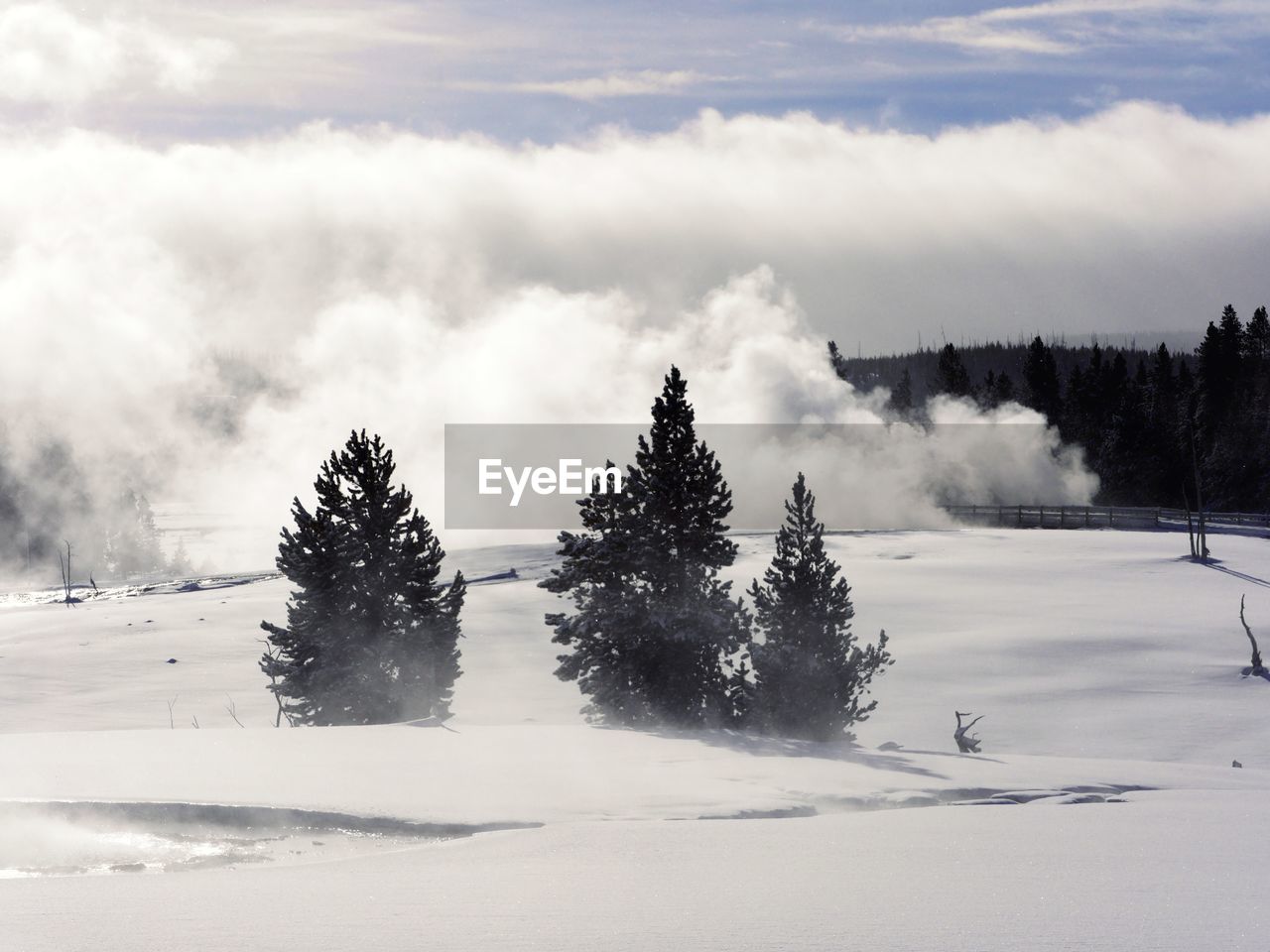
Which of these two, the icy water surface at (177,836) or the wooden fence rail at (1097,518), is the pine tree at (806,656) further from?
the wooden fence rail at (1097,518)

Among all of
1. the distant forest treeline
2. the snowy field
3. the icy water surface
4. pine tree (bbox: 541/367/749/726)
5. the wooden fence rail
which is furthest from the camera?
the distant forest treeline

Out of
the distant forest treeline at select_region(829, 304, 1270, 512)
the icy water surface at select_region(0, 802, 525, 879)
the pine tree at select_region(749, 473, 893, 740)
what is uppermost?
the distant forest treeline at select_region(829, 304, 1270, 512)

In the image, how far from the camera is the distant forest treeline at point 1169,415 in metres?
96.7

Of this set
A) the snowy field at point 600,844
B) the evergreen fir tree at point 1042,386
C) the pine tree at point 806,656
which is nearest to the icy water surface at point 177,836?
the snowy field at point 600,844

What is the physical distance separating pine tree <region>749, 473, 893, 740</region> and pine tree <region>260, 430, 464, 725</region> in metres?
8.31

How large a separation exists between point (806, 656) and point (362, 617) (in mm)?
11254

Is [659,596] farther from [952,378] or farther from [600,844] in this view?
[952,378]

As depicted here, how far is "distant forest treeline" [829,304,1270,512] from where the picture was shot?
96688 mm

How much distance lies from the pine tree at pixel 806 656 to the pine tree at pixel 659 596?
0.74m

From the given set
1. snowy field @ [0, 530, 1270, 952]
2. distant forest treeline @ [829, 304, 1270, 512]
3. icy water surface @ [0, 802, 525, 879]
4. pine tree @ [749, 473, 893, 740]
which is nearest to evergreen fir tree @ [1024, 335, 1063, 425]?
distant forest treeline @ [829, 304, 1270, 512]

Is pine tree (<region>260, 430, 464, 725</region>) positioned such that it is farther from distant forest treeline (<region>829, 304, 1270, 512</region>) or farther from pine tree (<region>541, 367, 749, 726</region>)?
distant forest treeline (<region>829, 304, 1270, 512</region>)

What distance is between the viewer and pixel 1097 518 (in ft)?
217

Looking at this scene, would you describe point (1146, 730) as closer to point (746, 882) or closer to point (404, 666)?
point (404, 666)

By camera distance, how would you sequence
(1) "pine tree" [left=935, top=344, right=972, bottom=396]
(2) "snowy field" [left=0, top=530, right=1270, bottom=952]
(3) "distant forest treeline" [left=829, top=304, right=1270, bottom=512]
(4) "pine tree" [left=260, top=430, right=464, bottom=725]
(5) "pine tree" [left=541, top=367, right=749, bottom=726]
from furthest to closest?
(1) "pine tree" [left=935, top=344, right=972, bottom=396]
(3) "distant forest treeline" [left=829, top=304, right=1270, bottom=512]
(4) "pine tree" [left=260, top=430, right=464, bottom=725]
(5) "pine tree" [left=541, top=367, right=749, bottom=726]
(2) "snowy field" [left=0, top=530, right=1270, bottom=952]
